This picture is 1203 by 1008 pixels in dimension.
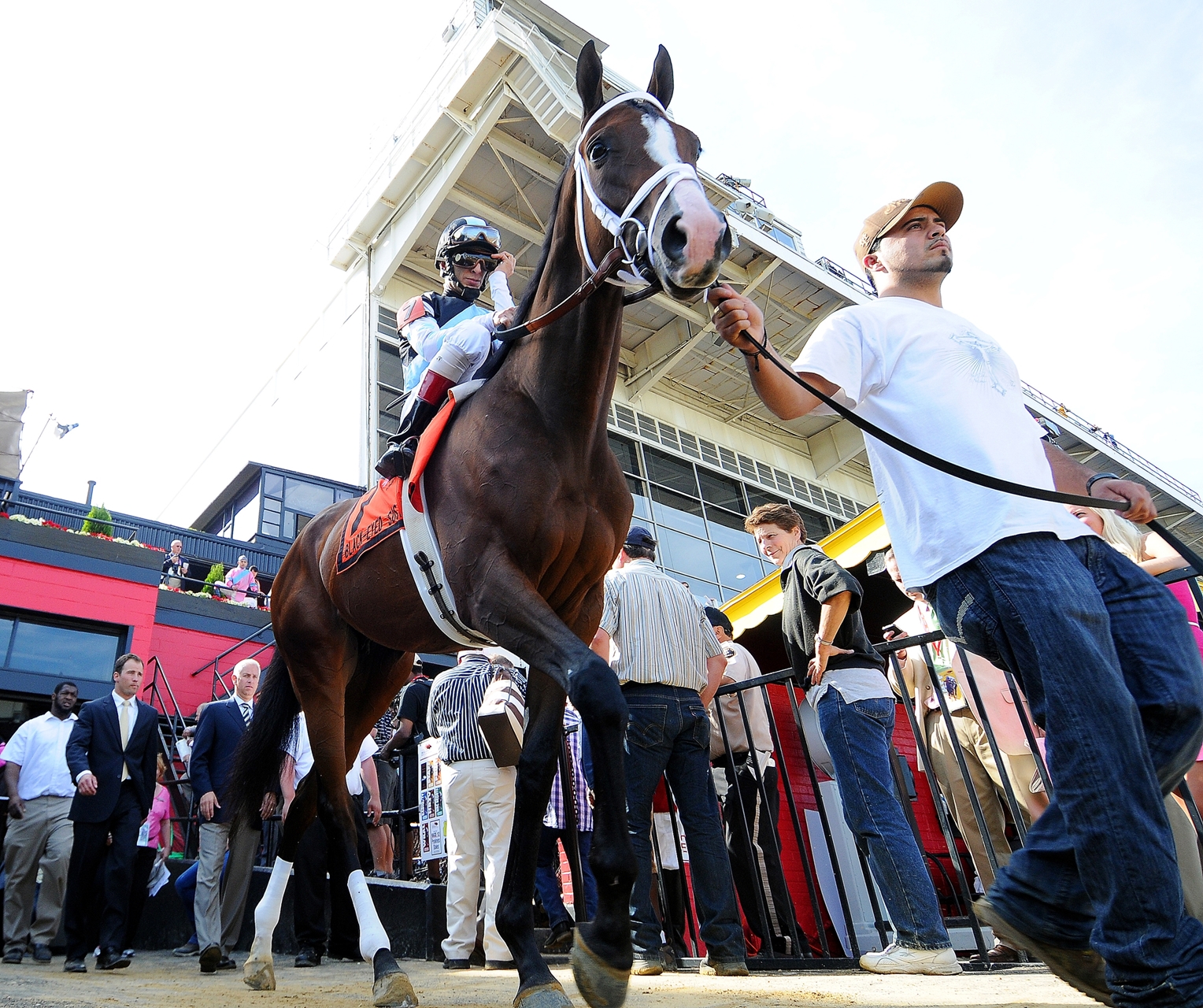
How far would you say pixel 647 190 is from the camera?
2699 millimetres

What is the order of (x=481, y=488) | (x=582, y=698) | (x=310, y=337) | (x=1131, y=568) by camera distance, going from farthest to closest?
(x=310, y=337)
(x=481, y=488)
(x=582, y=698)
(x=1131, y=568)

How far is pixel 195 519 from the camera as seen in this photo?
89.4 feet

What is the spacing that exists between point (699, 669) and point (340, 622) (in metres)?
1.97

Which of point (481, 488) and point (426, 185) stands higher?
point (426, 185)

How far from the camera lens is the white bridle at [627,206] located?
2684 mm

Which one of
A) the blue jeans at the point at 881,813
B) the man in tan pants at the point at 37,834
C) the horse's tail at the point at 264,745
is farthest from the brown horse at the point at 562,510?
the man in tan pants at the point at 37,834

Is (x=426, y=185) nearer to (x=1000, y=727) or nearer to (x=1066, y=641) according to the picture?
(x=1000, y=727)

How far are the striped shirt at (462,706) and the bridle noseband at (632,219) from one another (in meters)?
3.22

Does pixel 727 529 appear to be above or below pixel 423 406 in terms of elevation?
above

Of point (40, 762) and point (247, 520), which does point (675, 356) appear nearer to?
point (247, 520)

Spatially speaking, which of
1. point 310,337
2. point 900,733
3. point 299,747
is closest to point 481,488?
point 299,747

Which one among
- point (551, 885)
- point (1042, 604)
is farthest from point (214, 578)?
point (1042, 604)

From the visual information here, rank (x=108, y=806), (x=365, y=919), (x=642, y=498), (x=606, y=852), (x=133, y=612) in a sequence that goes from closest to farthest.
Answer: (x=606, y=852), (x=365, y=919), (x=108, y=806), (x=133, y=612), (x=642, y=498)

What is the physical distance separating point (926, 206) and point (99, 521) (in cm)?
1849
